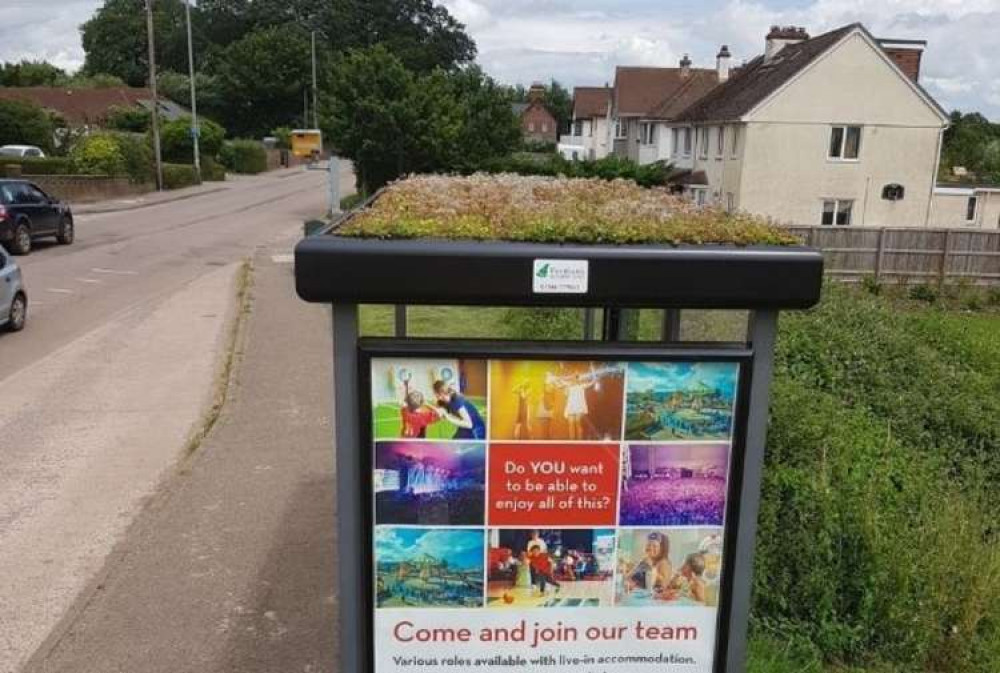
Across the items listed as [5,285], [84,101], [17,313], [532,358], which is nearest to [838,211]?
[17,313]

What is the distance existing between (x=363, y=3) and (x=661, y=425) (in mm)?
105439

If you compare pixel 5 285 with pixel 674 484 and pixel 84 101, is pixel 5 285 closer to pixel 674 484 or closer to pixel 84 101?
pixel 674 484

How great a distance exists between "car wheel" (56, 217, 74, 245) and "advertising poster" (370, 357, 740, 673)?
23247 millimetres

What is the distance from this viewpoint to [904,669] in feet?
13.9

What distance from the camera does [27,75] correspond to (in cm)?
8700

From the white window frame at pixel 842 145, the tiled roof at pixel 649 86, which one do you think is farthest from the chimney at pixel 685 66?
the white window frame at pixel 842 145

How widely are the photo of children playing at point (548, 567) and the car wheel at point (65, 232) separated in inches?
919

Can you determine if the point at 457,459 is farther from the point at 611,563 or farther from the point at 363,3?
the point at 363,3

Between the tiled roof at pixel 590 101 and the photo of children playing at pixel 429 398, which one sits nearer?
the photo of children playing at pixel 429 398

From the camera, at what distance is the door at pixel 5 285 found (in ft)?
41.6

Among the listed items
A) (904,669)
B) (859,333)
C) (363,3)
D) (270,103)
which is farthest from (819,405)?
(363,3)

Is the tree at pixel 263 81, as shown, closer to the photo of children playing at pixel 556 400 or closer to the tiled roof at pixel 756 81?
the tiled roof at pixel 756 81

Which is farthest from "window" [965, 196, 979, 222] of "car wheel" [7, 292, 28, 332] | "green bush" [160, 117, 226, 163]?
"green bush" [160, 117, 226, 163]

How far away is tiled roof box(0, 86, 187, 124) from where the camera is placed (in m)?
66.8
